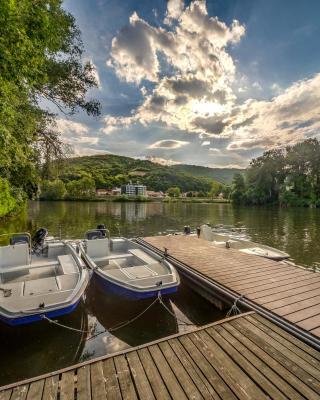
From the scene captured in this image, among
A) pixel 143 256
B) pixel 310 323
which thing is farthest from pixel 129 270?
pixel 310 323

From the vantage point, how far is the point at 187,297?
791cm

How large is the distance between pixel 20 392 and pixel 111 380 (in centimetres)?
116

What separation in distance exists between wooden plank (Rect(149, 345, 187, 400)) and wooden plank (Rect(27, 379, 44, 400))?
157 cm

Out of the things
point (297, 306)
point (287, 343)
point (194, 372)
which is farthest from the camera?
point (297, 306)

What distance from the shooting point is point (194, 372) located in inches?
130

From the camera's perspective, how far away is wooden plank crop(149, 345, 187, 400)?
116 inches

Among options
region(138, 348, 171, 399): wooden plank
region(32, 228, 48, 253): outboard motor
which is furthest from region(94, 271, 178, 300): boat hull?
region(32, 228, 48, 253): outboard motor

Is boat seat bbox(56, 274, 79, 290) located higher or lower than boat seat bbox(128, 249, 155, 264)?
lower

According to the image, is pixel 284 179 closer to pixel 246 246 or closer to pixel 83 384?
pixel 246 246

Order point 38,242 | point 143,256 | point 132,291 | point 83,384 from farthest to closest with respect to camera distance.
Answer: point 38,242 → point 143,256 → point 132,291 → point 83,384

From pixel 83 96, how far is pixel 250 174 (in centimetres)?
6561

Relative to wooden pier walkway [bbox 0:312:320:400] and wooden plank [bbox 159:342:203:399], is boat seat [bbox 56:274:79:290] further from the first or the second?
wooden plank [bbox 159:342:203:399]

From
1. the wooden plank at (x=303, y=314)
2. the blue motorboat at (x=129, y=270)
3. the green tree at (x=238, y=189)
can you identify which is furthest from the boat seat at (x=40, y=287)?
the green tree at (x=238, y=189)

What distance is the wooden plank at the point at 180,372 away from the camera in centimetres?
295
